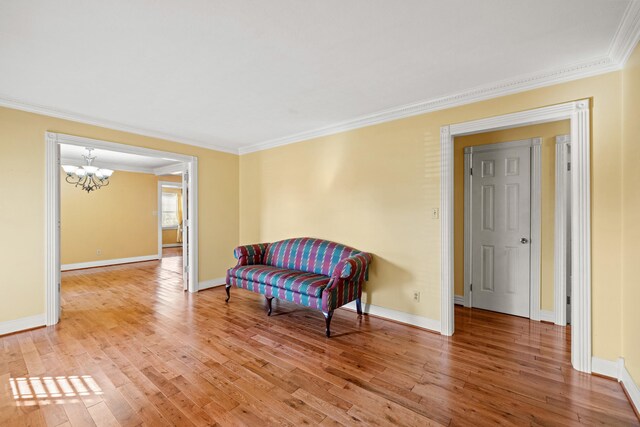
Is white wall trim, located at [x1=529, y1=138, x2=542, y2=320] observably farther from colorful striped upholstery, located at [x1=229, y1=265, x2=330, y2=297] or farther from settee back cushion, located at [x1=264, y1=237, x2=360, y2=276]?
colorful striped upholstery, located at [x1=229, y1=265, x2=330, y2=297]

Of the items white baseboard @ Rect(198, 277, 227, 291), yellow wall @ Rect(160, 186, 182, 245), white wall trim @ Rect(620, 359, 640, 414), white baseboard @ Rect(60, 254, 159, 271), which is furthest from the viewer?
yellow wall @ Rect(160, 186, 182, 245)

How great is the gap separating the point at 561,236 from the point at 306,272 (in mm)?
2938

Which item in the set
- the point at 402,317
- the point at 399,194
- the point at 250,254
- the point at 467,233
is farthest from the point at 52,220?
the point at 467,233

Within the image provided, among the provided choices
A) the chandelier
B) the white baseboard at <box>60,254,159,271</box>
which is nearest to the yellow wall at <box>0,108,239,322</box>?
the chandelier

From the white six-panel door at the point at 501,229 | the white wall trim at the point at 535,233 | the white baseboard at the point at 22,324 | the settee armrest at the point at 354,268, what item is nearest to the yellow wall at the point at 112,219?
the white baseboard at the point at 22,324

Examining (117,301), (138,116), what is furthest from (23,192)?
(117,301)

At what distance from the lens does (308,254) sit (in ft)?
12.6

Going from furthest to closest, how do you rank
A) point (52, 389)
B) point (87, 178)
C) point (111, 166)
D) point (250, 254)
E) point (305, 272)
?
1. point (111, 166)
2. point (87, 178)
3. point (250, 254)
4. point (305, 272)
5. point (52, 389)

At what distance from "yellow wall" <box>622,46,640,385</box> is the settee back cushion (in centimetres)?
230

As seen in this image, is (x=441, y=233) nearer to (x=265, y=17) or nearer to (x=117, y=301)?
(x=265, y=17)

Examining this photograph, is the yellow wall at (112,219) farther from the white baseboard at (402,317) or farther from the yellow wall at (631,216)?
the yellow wall at (631,216)

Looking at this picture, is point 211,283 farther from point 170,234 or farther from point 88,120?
point 170,234

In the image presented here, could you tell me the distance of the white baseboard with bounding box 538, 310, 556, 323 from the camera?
3.20 m

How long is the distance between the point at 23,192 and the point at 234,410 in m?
3.26
